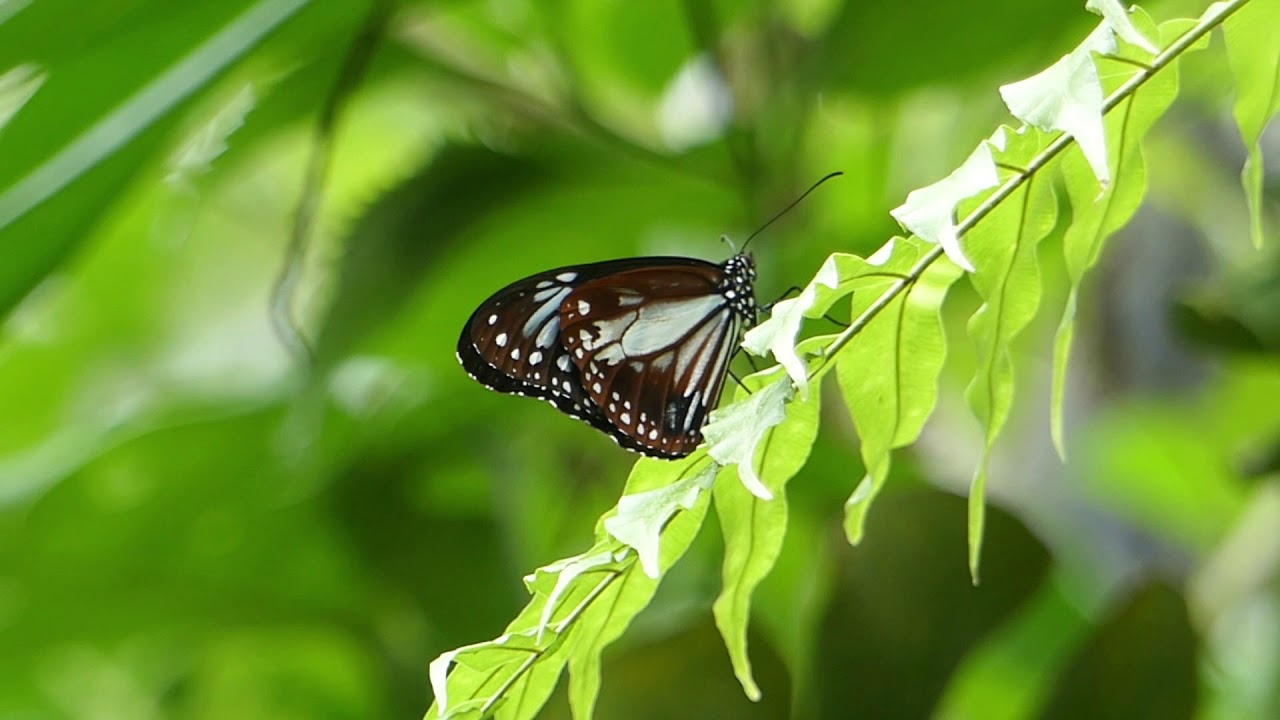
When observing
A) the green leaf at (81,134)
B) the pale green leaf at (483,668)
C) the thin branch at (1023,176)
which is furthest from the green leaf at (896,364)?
the green leaf at (81,134)

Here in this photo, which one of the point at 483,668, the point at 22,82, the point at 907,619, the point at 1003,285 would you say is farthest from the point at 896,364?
the point at 22,82

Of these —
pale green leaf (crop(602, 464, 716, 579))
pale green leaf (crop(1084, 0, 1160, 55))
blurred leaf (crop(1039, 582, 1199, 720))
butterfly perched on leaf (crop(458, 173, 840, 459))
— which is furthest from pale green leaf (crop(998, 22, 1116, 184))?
blurred leaf (crop(1039, 582, 1199, 720))

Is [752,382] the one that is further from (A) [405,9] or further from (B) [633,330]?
(A) [405,9]

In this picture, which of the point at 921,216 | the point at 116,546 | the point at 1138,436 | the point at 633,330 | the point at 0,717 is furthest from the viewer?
the point at 1138,436

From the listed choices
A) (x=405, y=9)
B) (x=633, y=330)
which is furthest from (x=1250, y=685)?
(x=405, y=9)

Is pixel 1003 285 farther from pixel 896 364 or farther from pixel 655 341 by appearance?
pixel 655 341

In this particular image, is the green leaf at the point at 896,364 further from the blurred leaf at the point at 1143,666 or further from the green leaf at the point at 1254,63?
the blurred leaf at the point at 1143,666
